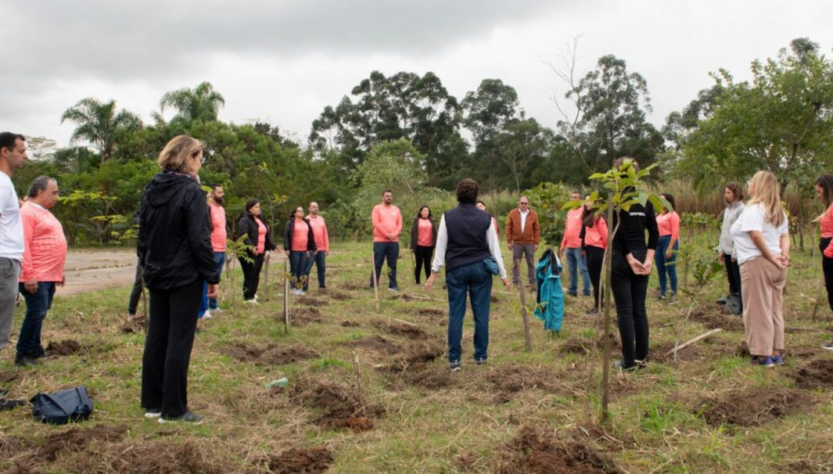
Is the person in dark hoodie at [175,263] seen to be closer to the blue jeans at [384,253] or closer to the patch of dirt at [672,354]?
the patch of dirt at [672,354]

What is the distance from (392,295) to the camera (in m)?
10.8

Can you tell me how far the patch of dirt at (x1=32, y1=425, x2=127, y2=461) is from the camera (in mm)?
3641

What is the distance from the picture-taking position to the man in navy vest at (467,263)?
5.73m

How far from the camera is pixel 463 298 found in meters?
5.83

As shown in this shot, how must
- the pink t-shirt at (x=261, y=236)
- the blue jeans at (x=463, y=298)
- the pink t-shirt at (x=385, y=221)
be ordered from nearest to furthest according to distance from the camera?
the blue jeans at (x=463, y=298) < the pink t-shirt at (x=261, y=236) < the pink t-shirt at (x=385, y=221)

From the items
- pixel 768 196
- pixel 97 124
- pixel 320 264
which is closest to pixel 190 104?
pixel 97 124

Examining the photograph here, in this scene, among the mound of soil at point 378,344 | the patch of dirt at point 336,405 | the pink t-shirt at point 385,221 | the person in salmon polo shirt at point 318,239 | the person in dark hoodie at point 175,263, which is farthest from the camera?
the person in salmon polo shirt at point 318,239

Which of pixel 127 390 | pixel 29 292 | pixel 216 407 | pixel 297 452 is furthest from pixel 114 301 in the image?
pixel 297 452

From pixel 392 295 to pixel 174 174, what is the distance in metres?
6.87

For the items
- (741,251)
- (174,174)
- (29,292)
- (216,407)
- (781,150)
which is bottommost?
(216,407)

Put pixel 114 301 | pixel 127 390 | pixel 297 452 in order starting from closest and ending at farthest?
pixel 297 452
pixel 127 390
pixel 114 301

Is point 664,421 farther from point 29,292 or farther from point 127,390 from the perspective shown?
point 29,292

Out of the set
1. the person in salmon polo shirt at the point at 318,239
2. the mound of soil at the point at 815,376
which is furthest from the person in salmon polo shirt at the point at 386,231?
the mound of soil at the point at 815,376

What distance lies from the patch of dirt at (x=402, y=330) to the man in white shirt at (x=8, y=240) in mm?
4157
